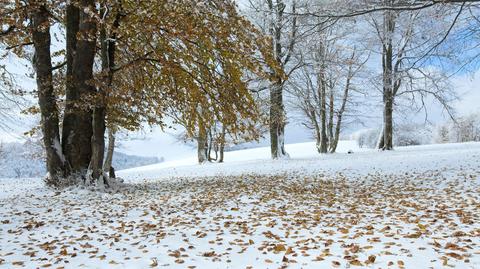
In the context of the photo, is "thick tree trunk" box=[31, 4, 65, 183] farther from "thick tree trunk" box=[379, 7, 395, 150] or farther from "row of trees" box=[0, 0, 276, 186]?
"thick tree trunk" box=[379, 7, 395, 150]

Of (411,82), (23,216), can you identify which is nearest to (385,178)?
(23,216)

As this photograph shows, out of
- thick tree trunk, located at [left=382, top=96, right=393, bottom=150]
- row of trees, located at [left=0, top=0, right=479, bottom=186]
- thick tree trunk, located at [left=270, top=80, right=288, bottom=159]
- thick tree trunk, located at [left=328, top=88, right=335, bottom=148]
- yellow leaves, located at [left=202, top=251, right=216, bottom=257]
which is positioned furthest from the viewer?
thick tree trunk, located at [left=328, top=88, right=335, bottom=148]

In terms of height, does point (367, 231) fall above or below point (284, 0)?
below

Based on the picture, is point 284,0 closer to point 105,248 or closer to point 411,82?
point 411,82

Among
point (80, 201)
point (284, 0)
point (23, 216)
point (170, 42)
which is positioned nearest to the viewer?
point (23, 216)

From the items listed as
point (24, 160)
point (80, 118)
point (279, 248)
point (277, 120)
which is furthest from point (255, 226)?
point (24, 160)

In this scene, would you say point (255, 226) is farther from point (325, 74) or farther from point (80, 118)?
point (325, 74)

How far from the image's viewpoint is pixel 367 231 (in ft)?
17.3

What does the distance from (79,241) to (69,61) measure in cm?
713

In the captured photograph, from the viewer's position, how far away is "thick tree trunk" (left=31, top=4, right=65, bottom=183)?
1037 cm

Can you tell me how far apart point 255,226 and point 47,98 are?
25.7 ft

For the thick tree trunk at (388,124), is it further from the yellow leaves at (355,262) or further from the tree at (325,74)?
the yellow leaves at (355,262)

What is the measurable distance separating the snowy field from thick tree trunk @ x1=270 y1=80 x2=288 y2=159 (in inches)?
306

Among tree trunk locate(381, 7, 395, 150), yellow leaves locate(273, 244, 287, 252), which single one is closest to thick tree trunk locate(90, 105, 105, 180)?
yellow leaves locate(273, 244, 287, 252)
